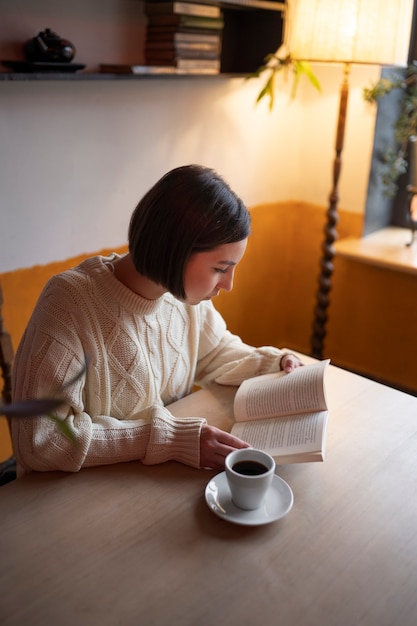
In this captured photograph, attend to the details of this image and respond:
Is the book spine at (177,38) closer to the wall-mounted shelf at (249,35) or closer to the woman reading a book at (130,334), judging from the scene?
the wall-mounted shelf at (249,35)

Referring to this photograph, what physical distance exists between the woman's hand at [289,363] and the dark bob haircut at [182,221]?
349 millimetres

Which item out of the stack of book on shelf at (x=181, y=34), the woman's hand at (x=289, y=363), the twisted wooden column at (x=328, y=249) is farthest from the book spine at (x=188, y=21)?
the woman's hand at (x=289, y=363)

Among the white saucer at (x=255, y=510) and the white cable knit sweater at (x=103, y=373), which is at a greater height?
the white cable knit sweater at (x=103, y=373)

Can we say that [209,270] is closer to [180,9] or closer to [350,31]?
[180,9]

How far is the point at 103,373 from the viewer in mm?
1155

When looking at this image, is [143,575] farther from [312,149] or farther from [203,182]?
[312,149]

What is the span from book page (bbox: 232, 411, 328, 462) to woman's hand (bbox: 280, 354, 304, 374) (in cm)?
19

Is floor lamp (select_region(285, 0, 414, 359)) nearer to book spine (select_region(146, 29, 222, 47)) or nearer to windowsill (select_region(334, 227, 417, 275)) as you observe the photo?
book spine (select_region(146, 29, 222, 47))

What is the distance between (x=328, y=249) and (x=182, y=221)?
1.39 meters

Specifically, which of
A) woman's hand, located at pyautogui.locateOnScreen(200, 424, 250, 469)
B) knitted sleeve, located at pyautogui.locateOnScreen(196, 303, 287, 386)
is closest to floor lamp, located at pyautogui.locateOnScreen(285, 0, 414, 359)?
knitted sleeve, located at pyautogui.locateOnScreen(196, 303, 287, 386)

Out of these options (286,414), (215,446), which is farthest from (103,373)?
(286,414)

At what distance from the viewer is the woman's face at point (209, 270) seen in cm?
112

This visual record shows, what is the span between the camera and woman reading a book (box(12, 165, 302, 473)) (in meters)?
1.05

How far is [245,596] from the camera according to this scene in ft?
2.68
